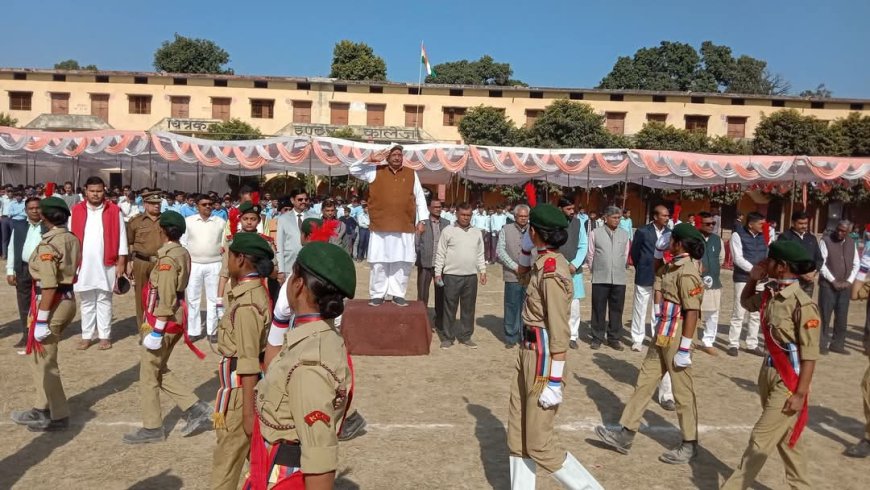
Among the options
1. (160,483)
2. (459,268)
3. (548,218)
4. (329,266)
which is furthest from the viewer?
(459,268)

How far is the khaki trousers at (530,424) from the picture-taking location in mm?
3537

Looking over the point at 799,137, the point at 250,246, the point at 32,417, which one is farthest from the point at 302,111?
the point at 250,246

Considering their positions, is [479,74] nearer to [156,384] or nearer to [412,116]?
[412,116]

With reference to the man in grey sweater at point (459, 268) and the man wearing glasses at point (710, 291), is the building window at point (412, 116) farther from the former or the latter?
the man wearing glasses at point (710, 291)

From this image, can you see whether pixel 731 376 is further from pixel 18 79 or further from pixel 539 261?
pixel 18 79

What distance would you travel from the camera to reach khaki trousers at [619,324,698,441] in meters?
4.78

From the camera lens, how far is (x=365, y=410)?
229 inches

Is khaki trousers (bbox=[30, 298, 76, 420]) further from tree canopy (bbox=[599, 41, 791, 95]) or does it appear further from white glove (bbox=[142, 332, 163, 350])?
tree canopy (bbox=[599, 41, 791, 95])

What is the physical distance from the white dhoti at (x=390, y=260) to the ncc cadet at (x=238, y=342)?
12.8 feet

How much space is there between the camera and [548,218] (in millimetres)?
3729

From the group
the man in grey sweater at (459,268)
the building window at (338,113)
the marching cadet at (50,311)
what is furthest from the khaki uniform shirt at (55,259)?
the building window at (338,113)

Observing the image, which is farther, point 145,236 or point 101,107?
point 101,107

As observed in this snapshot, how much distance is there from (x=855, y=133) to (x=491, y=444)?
3853 cm

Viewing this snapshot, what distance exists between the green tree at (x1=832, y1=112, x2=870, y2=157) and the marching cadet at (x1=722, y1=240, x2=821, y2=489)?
122ft
